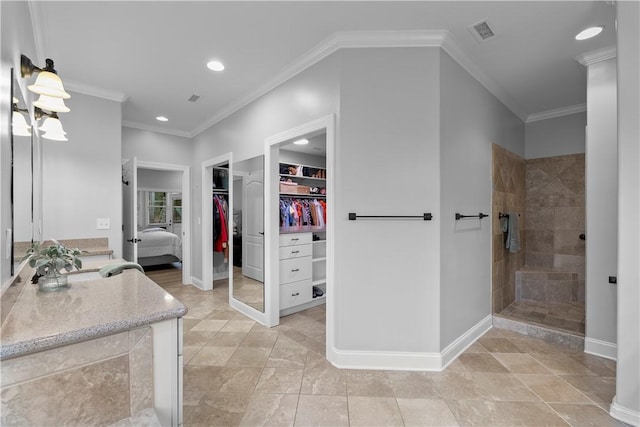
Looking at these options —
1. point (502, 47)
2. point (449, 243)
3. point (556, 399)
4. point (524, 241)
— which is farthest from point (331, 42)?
point (524, 241)

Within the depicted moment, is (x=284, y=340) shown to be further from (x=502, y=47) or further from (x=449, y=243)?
(x=502, y=47)

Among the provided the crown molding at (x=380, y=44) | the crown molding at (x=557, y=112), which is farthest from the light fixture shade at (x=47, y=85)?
the crown molding at (x=557, y=112)

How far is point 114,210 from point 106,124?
982 mm

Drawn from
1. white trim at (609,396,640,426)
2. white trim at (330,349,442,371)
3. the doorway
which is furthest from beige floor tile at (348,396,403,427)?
the doorway

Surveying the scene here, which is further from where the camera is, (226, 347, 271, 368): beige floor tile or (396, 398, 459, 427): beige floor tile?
(226, 347, 271, 368): beige floor tile

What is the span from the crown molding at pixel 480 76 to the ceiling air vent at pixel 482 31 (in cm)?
15

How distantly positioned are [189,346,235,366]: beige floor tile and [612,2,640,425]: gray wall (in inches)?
107

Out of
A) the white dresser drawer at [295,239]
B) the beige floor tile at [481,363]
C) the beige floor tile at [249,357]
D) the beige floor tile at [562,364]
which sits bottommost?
the beige floor tile at [562,364]

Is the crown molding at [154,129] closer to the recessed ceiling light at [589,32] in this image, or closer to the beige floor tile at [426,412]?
the beige floor tile at [426,412]

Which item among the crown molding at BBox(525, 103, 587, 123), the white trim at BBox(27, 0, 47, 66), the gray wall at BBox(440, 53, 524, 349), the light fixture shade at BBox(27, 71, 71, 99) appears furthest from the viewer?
the crown molding at BBox(525, 103, 587, 123)

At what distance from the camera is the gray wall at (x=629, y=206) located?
5.57ft

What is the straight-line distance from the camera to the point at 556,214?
3.94 metres

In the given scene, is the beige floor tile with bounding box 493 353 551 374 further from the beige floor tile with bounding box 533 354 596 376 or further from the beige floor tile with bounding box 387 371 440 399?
the beige floor tile with bounding box 387 371 440 399

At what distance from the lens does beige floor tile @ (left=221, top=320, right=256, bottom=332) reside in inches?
121
